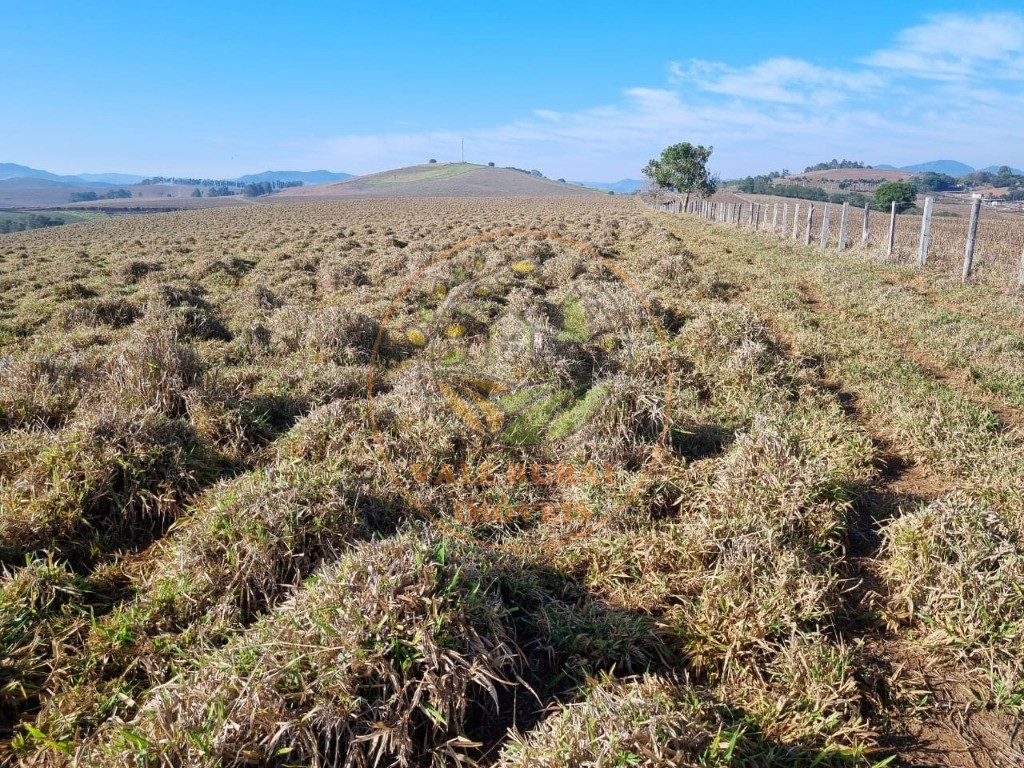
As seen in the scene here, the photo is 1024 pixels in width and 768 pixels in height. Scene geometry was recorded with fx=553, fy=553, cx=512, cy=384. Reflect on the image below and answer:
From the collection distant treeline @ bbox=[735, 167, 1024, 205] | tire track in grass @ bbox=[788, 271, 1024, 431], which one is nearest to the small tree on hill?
distant treeline @ bbox=[735, 167, 1024, 205]

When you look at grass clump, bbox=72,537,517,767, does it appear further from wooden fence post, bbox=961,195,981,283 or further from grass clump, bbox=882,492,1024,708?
wooden fence post, bbox=961,195,981,283

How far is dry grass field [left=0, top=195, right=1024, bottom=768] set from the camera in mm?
2162

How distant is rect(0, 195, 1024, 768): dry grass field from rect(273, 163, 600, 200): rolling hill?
10551 cm

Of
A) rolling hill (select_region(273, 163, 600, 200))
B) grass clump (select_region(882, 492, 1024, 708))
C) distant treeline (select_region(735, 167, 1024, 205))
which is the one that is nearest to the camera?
grass clump (select_region(882, 492, 1024, 708))

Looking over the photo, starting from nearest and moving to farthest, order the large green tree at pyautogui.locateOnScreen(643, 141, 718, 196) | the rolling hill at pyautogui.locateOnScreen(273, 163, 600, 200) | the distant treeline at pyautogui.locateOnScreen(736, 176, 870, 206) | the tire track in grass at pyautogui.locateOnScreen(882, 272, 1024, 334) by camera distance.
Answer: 1. the tire track in grass at pyautogui.locateOnScreen(882, 272, 1024, 334)
2. the large green tree at pyautogui.locateOnScreen(643, 141, 718, 196)
3. the distant treeline at pyautogui.locateOnScreen(736, 176, 870, 206)
4. the rolling hill at pyautogui.locateOnScreen(273, 163, 600, 200)

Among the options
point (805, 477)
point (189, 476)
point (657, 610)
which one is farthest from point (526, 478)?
point (189, 476)

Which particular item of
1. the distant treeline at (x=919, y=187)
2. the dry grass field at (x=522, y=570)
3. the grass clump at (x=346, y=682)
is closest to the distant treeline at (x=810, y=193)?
the distant treeline at (x=919, y=187)

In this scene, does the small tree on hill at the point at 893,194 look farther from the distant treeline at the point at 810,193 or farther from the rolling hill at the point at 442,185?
the rolling hill at the point at 442,185

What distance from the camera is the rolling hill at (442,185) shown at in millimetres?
113438

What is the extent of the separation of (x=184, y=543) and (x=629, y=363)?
4137 millimetres

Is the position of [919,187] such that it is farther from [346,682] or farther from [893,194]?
[346,682]

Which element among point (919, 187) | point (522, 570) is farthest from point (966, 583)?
point (919, 187)

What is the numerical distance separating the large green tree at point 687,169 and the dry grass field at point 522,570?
1954 inches

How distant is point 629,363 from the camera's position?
18.6 ft
